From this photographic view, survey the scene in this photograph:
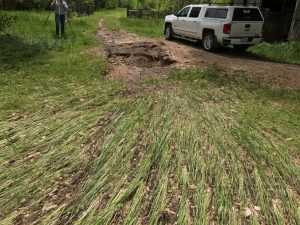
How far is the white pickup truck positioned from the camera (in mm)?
12906

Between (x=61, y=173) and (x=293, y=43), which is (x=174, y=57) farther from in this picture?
(x=61, y=173)

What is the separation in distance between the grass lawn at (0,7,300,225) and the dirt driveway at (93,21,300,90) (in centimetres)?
102

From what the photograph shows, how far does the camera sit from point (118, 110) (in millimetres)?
6312

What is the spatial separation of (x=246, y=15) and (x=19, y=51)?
8.06 m

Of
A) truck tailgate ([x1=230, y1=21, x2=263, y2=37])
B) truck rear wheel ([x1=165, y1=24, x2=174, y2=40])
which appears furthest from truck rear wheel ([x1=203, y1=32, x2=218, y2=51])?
truck rear wheel ([x1=165, y1=24, x2=174, y2=40])

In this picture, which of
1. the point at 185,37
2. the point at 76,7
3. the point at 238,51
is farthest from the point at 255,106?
the point at 76,7

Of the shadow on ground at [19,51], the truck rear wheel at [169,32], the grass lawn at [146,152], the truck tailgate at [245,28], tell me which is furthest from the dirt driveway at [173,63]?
the truck rear wheel at [169,32]

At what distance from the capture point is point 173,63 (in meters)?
10.8

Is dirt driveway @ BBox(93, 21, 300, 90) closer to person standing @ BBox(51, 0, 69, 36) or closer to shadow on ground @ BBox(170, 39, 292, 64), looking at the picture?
shadow on ground @ BBox(170, 39, 292, 64)

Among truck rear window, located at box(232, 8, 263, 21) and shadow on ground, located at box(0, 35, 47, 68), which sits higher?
truck rear window, located at box(232, 8, 263, 21)

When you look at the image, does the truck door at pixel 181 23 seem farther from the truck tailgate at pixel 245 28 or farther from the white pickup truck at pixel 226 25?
the truck tailgate at pixel 245 28

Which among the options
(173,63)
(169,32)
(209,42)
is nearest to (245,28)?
(209,42)

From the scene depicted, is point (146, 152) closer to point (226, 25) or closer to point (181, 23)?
point (226, 25)

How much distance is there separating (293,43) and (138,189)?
1347 cm
